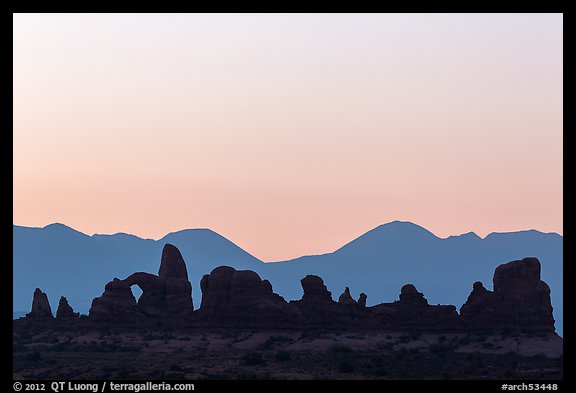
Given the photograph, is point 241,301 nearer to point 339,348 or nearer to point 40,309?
point 339,348

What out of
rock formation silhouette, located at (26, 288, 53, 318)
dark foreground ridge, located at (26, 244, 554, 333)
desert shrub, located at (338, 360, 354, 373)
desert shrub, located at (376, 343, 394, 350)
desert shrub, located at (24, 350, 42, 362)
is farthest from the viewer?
rock formation silhouette, located at (26, 288, 53, 318)

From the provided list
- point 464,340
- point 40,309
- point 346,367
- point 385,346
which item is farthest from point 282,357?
point 40,309

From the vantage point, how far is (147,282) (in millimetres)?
100062

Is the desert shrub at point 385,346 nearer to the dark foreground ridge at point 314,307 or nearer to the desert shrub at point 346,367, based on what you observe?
the dark foreground ridge at point 314,307

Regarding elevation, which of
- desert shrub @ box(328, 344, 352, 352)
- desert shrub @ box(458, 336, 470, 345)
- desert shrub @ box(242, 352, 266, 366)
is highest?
desert shrub @ box(458, 336, 470, 345)

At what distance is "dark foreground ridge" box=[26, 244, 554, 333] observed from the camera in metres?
91.1

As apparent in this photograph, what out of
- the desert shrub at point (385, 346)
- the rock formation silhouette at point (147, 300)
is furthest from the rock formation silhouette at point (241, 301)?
the desert shrub at point (385, 346)

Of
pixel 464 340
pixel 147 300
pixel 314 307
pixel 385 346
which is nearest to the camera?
pixel 385 346

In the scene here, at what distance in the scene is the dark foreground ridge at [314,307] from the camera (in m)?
91.1

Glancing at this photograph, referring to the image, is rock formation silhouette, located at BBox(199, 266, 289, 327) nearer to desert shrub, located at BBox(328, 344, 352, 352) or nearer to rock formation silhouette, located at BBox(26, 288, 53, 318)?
desert shrub, located at BBox(328, 344, 352, 352)

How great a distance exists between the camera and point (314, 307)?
310 feet

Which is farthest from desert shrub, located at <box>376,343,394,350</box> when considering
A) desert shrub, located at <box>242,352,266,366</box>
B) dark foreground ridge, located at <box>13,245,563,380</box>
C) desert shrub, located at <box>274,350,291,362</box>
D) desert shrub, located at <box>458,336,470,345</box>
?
desert shrub, located at <box>242,352,266,366</box>
